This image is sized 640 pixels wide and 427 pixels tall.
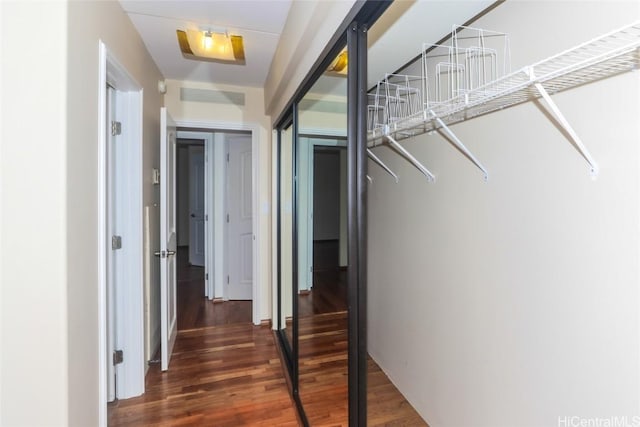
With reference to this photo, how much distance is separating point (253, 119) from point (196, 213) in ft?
11.7

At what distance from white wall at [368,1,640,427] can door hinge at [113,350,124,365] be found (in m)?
1.97

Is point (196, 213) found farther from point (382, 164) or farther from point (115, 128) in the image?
point (382, 164)

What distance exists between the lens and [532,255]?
131cm

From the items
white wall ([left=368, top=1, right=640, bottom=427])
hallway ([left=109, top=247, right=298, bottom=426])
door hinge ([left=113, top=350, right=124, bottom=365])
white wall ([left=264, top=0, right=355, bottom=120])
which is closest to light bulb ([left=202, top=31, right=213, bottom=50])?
white wall ([left=264, top=0, right=355, bottom=120])

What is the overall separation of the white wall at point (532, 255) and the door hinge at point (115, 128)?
6.06 ft

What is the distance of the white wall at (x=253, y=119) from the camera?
3.15 meters

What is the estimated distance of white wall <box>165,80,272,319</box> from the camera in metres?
3.15

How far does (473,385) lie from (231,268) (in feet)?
10.5

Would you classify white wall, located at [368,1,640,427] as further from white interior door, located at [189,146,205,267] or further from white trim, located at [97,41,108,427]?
white interior door, located at [189,146,205,267]

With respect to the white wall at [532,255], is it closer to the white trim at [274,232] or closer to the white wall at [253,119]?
the white trim at [274,232]

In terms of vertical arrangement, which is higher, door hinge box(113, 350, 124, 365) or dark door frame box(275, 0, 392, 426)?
dark door frame box(275, 0, 392, 426)

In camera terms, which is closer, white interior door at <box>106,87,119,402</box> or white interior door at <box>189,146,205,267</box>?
white interior door at <box>106,87,119,402</box>

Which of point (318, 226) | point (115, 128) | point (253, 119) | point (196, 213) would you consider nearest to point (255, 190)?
point (253, 119)

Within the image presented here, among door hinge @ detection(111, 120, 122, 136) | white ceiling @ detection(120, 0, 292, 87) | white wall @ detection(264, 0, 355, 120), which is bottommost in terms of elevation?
door hinge @ detection(111, 120, 122, 136)
